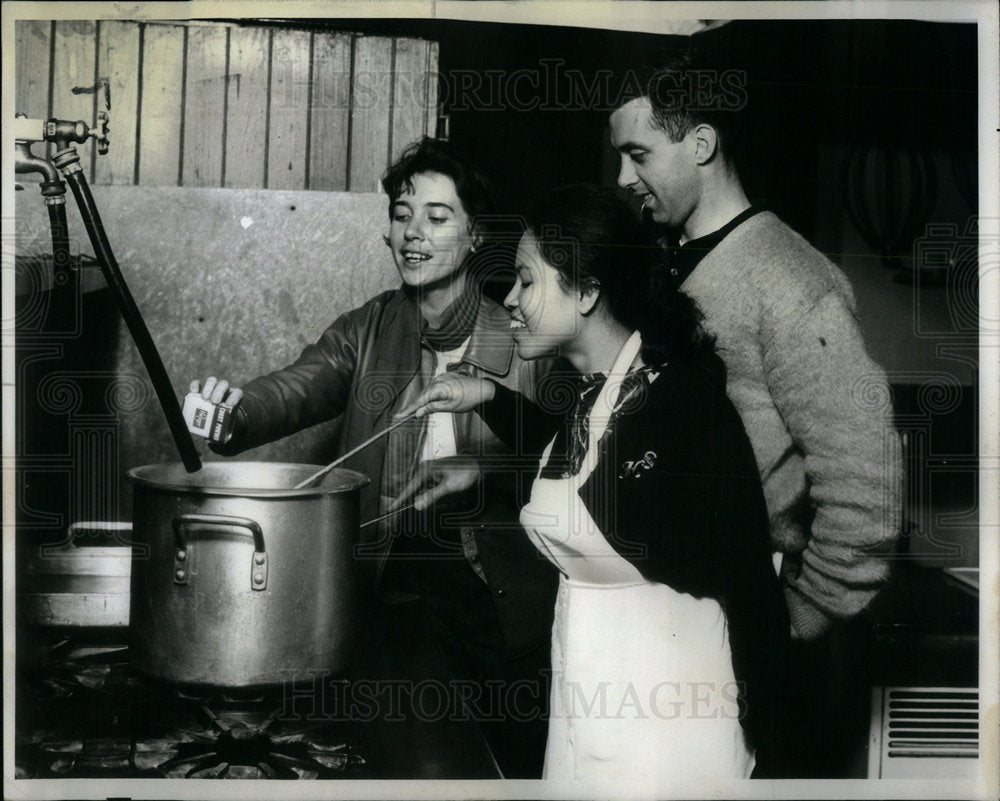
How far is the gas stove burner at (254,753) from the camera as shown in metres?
2.23

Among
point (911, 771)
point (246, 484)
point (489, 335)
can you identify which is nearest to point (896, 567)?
point (911, 771)

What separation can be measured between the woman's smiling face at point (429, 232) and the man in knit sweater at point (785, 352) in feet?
1.40

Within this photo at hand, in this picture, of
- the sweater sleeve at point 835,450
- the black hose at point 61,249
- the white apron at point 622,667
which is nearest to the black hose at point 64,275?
the black hose at point 61,249

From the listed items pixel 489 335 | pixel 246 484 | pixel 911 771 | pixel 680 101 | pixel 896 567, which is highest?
pixel 680 101

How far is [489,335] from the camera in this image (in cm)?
227

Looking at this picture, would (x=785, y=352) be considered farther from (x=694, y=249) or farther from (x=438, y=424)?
(x=438, y=424)

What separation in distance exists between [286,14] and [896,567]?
2.05 m

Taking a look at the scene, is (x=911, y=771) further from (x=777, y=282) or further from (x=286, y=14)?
(x=286, y=14)

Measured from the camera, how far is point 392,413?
88.8 inches

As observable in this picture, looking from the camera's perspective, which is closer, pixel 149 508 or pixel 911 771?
pixel 149 508

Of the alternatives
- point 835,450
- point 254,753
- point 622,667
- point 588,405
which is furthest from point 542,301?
point 254,753

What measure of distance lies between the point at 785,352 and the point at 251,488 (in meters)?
1.33

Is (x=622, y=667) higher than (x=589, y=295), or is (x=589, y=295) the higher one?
(x=589, y=295)

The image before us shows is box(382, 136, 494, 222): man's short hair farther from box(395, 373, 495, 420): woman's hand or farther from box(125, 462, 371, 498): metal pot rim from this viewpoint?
box(125, 462, 371, 498): metal pot rim
